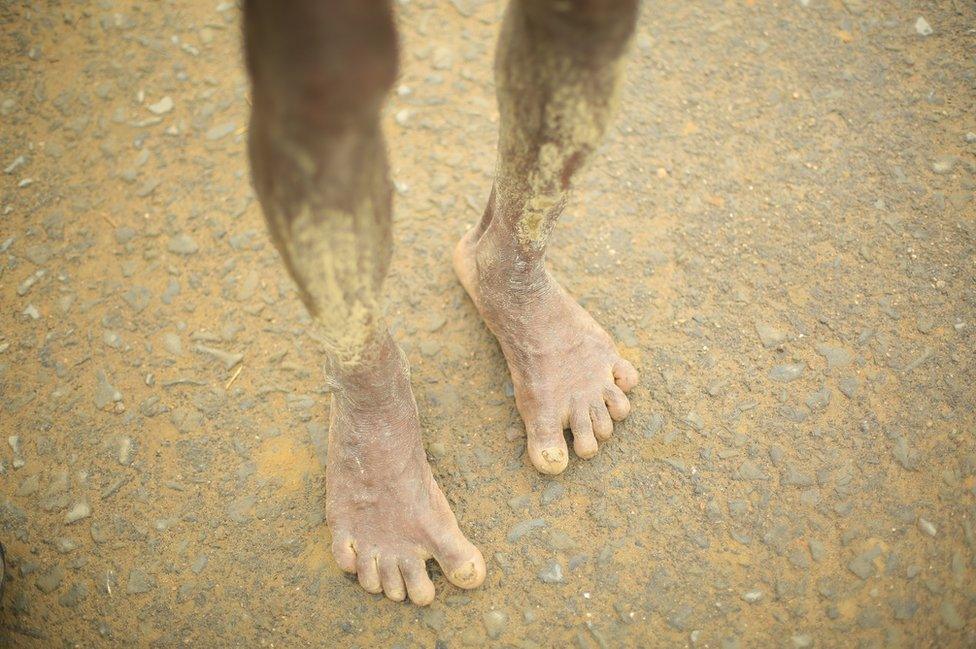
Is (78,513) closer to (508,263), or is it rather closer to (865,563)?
(508,263)

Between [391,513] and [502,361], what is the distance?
515mm

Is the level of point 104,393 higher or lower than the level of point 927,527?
lower

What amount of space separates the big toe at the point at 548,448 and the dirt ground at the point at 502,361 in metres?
0.09

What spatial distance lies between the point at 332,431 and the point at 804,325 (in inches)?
50.9

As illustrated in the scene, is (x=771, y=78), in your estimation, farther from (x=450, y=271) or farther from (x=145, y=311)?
(x=145, y=311)

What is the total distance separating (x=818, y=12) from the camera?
232 centimetres

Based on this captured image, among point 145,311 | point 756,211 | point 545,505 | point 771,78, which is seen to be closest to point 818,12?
point 771,78

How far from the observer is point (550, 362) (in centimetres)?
162

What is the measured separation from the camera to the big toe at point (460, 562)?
145 cm

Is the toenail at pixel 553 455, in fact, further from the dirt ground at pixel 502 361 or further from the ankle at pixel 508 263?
the ankle at pixel 508 263

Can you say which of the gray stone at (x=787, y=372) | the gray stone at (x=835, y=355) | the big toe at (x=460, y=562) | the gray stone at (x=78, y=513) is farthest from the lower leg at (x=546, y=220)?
the gray stone at (x=78, y=513)

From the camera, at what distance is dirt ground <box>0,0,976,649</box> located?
4.95 feet

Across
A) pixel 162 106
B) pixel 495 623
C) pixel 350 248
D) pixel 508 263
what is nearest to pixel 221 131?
pixel 162 106

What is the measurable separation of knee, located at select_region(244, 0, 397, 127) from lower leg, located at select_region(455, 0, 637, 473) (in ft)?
1.14
